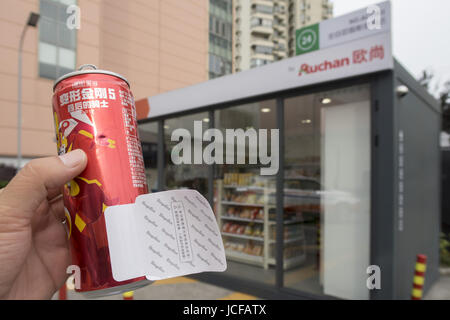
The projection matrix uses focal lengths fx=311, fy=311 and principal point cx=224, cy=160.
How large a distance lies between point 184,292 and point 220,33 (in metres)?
2.94

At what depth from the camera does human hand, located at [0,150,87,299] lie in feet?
2.23

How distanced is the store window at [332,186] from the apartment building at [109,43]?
2.18 meters

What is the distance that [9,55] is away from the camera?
0.97 meters

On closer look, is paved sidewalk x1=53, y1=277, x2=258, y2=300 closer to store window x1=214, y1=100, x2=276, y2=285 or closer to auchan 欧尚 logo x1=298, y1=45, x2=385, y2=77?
store window x1=214, y1=100, x2=276, y2=285

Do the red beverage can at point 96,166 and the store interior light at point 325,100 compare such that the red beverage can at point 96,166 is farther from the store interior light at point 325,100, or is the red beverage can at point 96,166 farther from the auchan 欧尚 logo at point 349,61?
the store interior light at point 325,100

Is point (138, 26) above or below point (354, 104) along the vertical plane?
below

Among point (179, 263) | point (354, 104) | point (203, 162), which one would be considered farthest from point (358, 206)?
point (179, 263)

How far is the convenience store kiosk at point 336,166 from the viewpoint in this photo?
257 cm

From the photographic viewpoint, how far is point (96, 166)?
0.61 meters

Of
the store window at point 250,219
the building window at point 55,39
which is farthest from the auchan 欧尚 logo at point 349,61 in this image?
the building window at point 55,39

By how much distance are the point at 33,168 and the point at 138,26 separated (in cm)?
52
